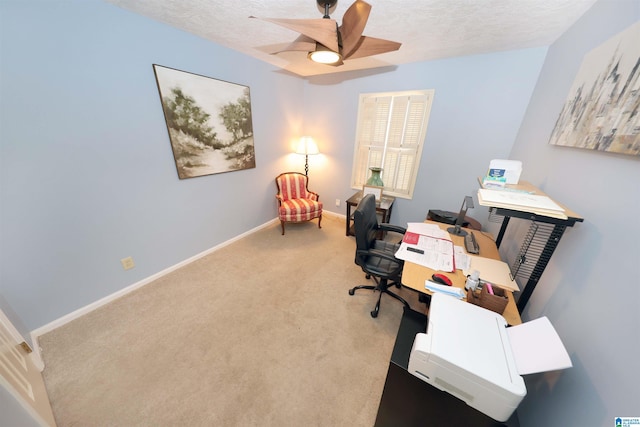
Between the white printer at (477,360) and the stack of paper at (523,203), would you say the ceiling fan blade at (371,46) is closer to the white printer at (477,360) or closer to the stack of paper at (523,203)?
the stack of paper at (523,203)

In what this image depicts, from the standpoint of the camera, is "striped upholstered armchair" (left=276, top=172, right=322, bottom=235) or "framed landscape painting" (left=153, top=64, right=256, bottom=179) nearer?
"framed landscape painting" (left=153, top=64, right=256, bottom=179)

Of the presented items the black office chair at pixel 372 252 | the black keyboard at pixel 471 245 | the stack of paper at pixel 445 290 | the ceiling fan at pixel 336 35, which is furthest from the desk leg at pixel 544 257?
the ceiling fan at pixel 336 35

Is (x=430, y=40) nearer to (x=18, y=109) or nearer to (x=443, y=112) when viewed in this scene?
(x=443, y=112)

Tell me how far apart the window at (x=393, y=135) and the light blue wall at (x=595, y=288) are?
142cm

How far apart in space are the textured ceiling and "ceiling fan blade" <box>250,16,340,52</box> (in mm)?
341

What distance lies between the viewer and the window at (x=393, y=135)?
2.65 m

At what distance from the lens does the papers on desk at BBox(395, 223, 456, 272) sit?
4.33 feet

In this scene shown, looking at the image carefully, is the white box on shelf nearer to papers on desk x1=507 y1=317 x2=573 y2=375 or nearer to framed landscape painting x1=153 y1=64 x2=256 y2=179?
papers on desk x1=507 y1=317 x2=573 y2=375

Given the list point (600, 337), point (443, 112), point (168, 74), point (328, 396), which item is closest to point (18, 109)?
point (168, 74)

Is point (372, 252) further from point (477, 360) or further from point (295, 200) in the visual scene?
point (295, 200)

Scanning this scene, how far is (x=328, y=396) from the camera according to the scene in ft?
4.16

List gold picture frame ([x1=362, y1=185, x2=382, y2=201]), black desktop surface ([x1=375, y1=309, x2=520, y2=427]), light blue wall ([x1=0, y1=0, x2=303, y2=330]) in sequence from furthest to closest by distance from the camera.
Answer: gold picture frame ([x1=362, y1=185, x2=382, y2=201]) < light blue wall ([x1=0, y1=0, x2=303, y2=330]) < black desktop surface ([x1=375, y1=309, x2=520, y2=427])

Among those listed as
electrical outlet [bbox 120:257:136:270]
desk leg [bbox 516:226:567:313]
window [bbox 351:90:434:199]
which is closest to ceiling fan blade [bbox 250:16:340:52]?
desk leg [bbox 516:226:567:313]

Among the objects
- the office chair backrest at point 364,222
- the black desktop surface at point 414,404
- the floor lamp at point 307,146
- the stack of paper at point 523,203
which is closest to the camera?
the black desktop surface at point 414,404
